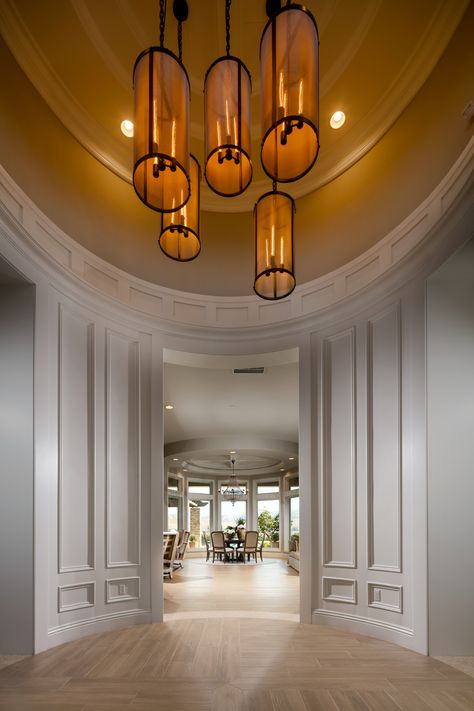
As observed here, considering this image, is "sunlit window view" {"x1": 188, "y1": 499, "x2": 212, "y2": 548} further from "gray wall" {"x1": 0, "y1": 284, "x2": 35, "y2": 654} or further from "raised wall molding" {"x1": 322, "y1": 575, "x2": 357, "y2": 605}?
"gray wall" {"x1": 0, "y1": 284, "x2": 35, "y2": 654}

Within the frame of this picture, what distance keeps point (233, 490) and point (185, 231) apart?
A: 16.0 m

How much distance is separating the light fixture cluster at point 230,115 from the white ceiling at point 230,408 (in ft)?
9.40

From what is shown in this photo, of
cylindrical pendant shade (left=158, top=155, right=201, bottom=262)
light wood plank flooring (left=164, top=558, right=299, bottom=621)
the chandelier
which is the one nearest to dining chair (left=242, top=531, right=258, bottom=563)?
light wood plank flooring (left=164, top=558, right=299, bottom=621)

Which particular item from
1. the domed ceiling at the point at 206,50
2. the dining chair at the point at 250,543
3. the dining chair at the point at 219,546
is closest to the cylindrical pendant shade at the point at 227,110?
the domed ceiling at the point at 206,50

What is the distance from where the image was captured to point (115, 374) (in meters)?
5.25

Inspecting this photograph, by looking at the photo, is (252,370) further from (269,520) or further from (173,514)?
(269,520)

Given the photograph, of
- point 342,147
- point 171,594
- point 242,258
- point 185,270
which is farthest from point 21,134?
point 171,594

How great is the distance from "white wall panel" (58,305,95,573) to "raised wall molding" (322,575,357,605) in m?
2.28

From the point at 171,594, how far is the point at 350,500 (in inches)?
174

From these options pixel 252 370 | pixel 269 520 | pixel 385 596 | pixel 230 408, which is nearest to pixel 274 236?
pixel 385 596

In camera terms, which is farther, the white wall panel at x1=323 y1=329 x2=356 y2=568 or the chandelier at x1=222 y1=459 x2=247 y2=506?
the chandelier at x1=222 y1=459 x2=247 y2=506

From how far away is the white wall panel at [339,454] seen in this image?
4895mm

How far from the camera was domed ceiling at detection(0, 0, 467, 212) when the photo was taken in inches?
162

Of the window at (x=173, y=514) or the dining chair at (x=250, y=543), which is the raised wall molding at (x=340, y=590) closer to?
the dining chair at (x=250, y=543)
